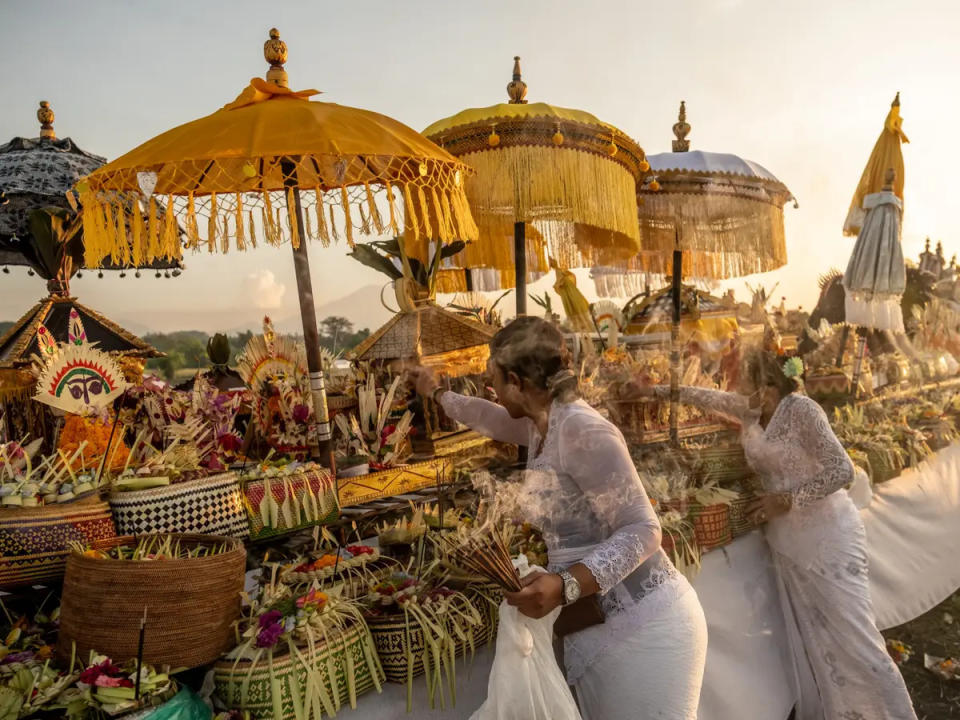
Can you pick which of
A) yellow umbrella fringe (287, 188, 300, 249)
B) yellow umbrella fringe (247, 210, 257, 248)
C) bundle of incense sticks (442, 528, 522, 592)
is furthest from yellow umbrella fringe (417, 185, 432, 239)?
bundle of incense sticks (442, 528, 522, 592)

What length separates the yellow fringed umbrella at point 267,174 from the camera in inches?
91.0

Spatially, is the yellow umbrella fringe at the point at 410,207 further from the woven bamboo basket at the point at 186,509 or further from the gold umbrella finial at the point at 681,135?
the gold umbrella finial at the point at 681,135

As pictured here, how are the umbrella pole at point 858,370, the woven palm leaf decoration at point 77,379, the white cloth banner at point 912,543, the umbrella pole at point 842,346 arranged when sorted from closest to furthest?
the woven palm leaf decoration at point 77,379 < the white cloth banner at point 912,543 < the umbrella pole at point 858,370 < the umbrella pole at point 842,346

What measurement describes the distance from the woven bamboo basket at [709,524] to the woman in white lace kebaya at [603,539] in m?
1.40

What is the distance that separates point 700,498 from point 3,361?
357cm

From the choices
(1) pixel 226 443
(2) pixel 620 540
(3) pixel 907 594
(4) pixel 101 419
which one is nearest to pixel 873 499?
(3) pixel 907 594

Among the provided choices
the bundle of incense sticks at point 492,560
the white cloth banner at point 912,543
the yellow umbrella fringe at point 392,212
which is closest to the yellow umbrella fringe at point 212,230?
the yellow umbrella fringe at point 392,212

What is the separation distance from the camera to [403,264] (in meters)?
3.83

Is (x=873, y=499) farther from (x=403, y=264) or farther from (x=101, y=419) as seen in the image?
(x=101, y=419)

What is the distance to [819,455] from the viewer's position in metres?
3.07

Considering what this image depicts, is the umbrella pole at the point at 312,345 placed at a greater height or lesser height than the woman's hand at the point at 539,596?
greater

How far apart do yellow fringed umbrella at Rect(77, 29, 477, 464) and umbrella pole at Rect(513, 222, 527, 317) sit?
0.92 meters

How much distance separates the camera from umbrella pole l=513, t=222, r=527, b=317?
373 centimetres

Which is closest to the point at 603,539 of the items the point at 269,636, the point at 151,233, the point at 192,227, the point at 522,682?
the point at 522,682
